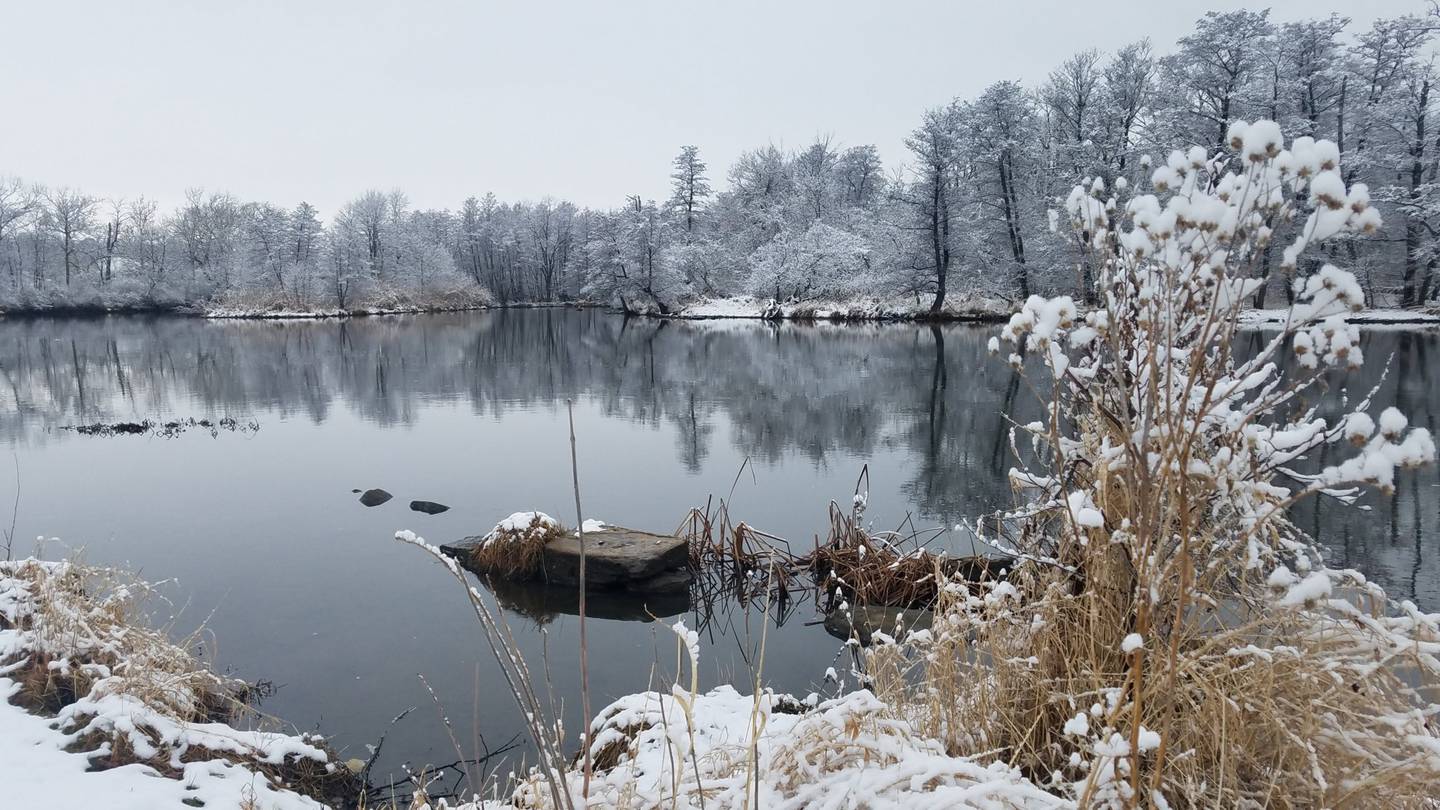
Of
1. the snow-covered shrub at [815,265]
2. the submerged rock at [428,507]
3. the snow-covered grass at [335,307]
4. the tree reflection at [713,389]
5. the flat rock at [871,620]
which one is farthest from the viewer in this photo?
the snow-covered grass at [335,307]

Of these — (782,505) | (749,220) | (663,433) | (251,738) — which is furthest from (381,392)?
(749,220)

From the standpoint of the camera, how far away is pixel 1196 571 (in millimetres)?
2396

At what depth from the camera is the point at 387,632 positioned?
6.09 meters

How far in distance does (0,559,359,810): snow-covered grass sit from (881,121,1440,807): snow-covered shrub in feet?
9.91

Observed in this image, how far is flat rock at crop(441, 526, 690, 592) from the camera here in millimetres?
6914

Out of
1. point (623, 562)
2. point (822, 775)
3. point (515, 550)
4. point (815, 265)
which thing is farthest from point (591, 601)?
point (815, 265)

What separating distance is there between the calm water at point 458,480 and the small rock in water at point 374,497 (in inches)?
9.9

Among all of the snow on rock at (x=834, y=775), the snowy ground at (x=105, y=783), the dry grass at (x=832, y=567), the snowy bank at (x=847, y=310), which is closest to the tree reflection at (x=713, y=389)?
the dry grass at (x=832, y=567)

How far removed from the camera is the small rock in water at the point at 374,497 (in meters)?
9.80

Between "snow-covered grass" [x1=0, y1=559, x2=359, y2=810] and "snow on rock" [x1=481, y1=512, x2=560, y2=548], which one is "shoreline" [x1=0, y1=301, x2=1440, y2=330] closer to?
"snow on rock" [x1=481, y1=512, x2=560, y2=548]

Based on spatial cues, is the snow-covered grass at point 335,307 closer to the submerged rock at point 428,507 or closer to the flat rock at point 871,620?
the submerged rock at point 428,507

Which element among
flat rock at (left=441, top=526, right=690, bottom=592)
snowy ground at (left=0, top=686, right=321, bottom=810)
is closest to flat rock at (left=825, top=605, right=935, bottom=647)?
flat rock at (left=441, top=526, right=690, bottom=592)

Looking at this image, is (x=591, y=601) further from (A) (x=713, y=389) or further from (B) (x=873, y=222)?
(B) (x=873, y=222)

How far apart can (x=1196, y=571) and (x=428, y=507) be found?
8.57 meters
